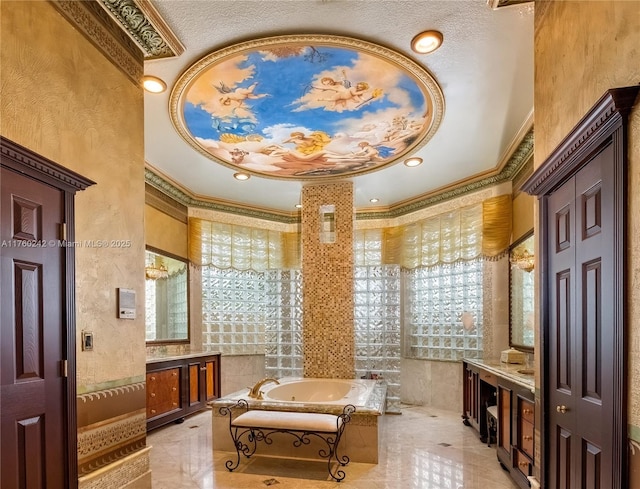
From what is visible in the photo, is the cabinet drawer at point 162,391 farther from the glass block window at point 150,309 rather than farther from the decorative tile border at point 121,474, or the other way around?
the decorative tile border at point 121,474

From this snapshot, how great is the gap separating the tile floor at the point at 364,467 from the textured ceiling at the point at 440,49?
2928mm

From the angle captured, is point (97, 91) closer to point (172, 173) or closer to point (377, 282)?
point (172, 173)

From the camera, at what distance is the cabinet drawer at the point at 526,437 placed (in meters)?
2.93

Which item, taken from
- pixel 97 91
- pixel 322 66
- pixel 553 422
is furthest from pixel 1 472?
pixel 322 66

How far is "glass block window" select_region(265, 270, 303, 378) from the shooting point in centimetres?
606

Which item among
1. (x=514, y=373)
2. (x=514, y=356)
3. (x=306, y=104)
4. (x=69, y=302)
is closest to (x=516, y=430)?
(x=514, y=373)

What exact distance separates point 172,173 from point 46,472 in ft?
12.4

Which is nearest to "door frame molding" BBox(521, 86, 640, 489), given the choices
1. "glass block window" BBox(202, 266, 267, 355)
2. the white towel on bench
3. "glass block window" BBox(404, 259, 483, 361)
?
the white towel on bench

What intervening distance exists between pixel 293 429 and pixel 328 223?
2701 millimetres

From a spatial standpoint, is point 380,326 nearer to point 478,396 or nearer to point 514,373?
point 478,396

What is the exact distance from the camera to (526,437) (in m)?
3.02

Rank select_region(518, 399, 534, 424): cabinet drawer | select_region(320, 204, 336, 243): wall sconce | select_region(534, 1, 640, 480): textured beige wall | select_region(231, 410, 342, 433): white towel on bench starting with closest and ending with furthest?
select_region(534, 1, 640, 480): textured beige wall
select_region(518, 399, 534, 424): cabinet drawer
select_region(231, 410, 342, 433): white towel on bench
select_region(320, 204, 336, 243): wall sconce

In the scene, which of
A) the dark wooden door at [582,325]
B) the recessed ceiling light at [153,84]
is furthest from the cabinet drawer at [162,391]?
the dark wooden door at [582,325]

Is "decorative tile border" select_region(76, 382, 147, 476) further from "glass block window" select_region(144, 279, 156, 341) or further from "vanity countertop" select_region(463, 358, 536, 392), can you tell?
"glass block window" select_region(144, 279, 156, 341)
